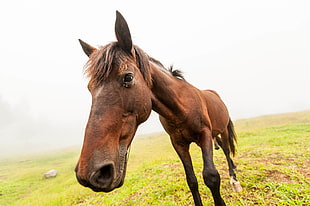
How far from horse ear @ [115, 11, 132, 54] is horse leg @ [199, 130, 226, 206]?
2.00 meters

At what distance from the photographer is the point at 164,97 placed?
8.33 ft

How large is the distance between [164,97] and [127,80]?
90cm

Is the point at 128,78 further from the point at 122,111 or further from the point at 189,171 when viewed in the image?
the point at 189,171

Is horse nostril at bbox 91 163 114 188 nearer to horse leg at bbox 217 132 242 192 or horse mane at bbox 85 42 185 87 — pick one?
horse mane at bbox 85 42 185 87

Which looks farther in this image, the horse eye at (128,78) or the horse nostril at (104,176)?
the horse eye at (128,78)

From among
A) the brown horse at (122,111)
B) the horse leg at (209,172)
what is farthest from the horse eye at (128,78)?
the horse leg at (209,172)

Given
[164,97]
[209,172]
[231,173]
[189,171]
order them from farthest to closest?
[231,173], [189,171], [164,97], [209,172]

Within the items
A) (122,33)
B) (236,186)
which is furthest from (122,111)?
(236,186)

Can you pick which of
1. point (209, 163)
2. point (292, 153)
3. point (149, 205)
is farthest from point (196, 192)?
point (292, 153)

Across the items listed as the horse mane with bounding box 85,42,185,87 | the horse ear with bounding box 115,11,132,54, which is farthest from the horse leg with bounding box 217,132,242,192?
the horse ear with bounding box 115,11,132,54

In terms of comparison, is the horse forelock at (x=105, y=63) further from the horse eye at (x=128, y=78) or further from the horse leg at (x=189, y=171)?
the horse leg at (x=189, y=171)

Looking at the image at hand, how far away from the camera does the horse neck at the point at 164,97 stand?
247cm

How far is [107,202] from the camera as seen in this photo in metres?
4.65

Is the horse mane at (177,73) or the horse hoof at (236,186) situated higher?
the horse mane at (177,73)
